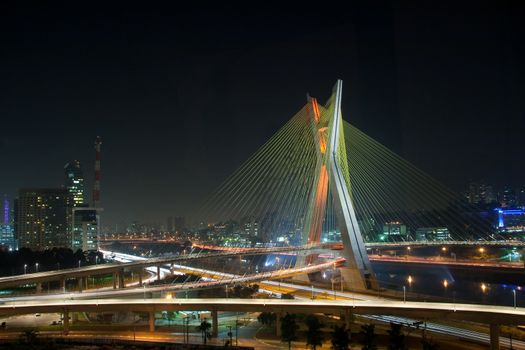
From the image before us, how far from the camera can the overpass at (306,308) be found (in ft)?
43.2

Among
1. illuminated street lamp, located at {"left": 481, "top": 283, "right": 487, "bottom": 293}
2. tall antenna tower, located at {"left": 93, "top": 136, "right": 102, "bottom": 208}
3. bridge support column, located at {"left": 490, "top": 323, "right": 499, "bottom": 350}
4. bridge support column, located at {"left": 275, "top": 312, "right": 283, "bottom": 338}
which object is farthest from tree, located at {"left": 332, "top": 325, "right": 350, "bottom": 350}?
tall antenna tower, located at {"left": 93, "top": 136, "right": 102, "bottom": 208}

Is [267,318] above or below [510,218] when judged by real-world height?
below

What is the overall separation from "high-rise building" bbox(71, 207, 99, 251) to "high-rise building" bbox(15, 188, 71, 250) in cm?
77

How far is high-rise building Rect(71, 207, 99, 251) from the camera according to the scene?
5616cm

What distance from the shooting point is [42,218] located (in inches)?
2217

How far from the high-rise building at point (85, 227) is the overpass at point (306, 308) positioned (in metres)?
41.8

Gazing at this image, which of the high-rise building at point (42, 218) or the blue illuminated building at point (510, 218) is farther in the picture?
the blue illuminated building at point (510, 218)

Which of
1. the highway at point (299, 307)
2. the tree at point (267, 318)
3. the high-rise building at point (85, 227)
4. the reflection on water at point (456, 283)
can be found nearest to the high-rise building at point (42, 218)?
the high-rise building at point (85, 227)

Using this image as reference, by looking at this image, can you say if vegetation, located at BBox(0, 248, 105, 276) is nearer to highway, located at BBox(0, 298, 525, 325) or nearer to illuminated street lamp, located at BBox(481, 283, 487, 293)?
highway, located at BBox(0, 298, 525, 325)

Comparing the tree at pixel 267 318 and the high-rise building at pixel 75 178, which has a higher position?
the high-rise building at pixel 75 178

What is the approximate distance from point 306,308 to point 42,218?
48079 millimetres

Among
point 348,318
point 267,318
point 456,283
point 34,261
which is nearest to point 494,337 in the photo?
point 348,318

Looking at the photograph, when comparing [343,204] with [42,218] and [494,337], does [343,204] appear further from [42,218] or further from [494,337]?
[42,218]

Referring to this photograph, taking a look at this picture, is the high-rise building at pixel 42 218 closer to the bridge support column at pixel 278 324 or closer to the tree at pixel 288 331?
the bridge support column at pixel 278 324
